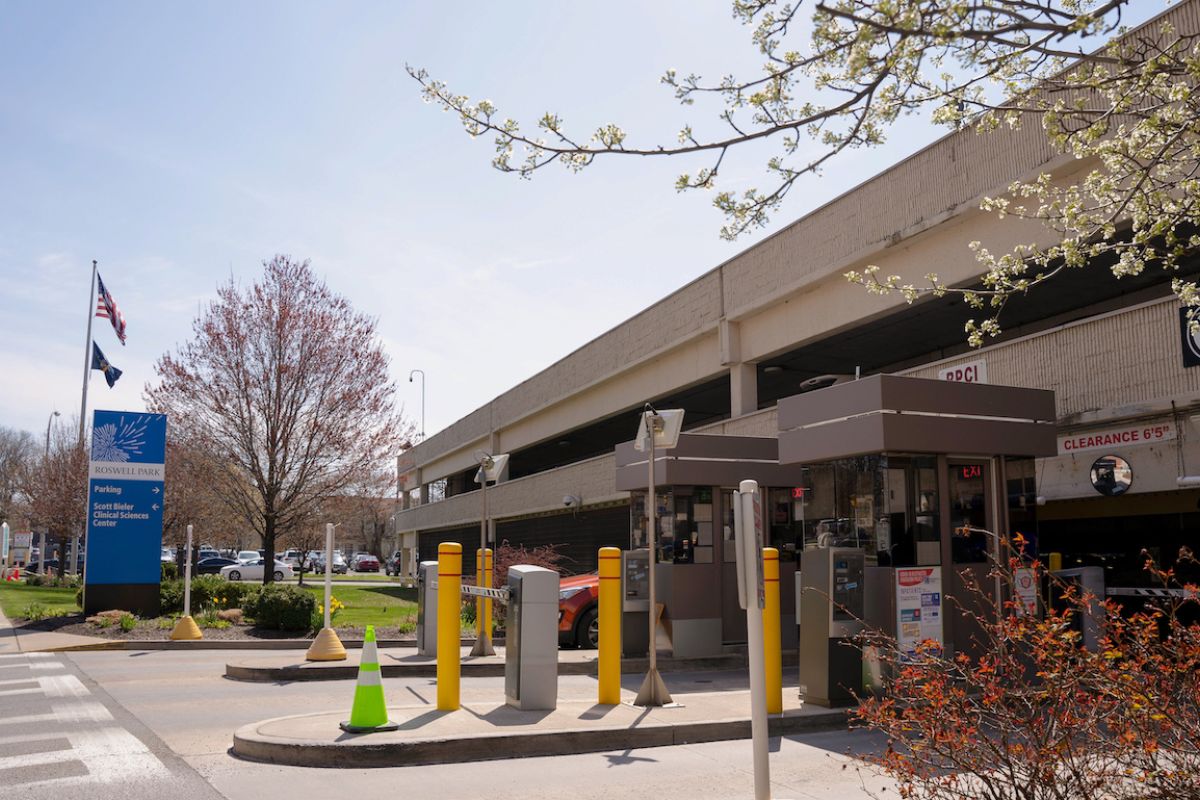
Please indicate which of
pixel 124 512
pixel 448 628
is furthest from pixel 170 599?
pixel 448 628

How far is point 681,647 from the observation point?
47.8 feet

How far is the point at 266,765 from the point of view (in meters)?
7.89

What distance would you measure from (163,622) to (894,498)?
610 inches

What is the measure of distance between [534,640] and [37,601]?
2537cm

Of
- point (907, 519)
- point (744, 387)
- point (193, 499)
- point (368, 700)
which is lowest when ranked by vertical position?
point (368, 700)

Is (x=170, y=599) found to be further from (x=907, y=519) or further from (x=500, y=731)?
(x=907, y=519)

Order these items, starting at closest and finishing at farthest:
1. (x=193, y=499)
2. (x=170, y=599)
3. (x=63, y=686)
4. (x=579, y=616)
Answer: (x=63, y=686) < (x=579, y=616) < (x=170, y=599) < (x=193, y=499)

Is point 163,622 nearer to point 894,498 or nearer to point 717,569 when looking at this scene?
point 717,569

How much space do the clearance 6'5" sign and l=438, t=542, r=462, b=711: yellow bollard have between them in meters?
9.18

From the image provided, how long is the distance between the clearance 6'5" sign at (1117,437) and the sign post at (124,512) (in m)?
17.6

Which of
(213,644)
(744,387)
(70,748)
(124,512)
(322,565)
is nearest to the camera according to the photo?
(70,748)

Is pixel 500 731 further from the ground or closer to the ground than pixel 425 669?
further from the ground

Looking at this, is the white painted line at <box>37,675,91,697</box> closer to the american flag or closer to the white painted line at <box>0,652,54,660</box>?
the white painted line at <box>0,652,54,660</box>

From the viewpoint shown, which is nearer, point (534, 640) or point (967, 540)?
point (534, 640)
